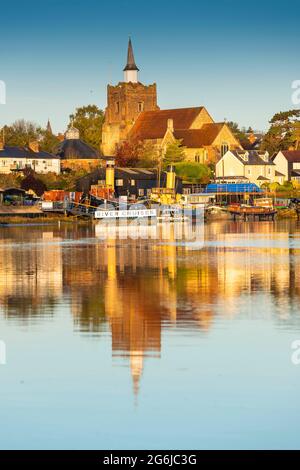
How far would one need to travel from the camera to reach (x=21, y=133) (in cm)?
15325

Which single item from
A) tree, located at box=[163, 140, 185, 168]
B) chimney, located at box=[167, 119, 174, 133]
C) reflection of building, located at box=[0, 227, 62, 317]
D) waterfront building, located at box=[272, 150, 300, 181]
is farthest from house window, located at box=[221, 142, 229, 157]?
reflection of building, located at box=[0, 227, 62, 317]

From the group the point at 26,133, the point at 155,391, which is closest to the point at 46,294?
the point at 155,391

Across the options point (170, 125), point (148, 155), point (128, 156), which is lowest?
point (128, 156)

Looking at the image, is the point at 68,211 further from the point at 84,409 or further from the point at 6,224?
the point at 84,409

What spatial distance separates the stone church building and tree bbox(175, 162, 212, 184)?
1046cm

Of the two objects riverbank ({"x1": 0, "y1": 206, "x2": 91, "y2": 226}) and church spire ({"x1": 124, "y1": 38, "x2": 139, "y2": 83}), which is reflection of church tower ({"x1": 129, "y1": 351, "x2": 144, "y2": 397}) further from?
church spire ({"x1": 124, "y1": 38, "x2": 139, "y2": 83})

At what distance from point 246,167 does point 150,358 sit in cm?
11511

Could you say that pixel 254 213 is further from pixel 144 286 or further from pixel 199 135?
pixel 144 286

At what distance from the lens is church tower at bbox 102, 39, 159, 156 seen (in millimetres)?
157375

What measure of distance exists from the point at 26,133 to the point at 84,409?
142 meters

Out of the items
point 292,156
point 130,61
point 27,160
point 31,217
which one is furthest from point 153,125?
point 31,217

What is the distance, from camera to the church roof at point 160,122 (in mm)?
149625

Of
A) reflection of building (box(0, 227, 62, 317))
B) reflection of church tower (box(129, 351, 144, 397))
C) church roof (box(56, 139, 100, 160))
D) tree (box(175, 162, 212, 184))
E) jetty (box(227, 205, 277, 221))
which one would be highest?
church roof (box(56, 139, 100, 160))

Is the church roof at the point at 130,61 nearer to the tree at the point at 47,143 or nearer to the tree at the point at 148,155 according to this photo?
the tree at the point at 47,143
